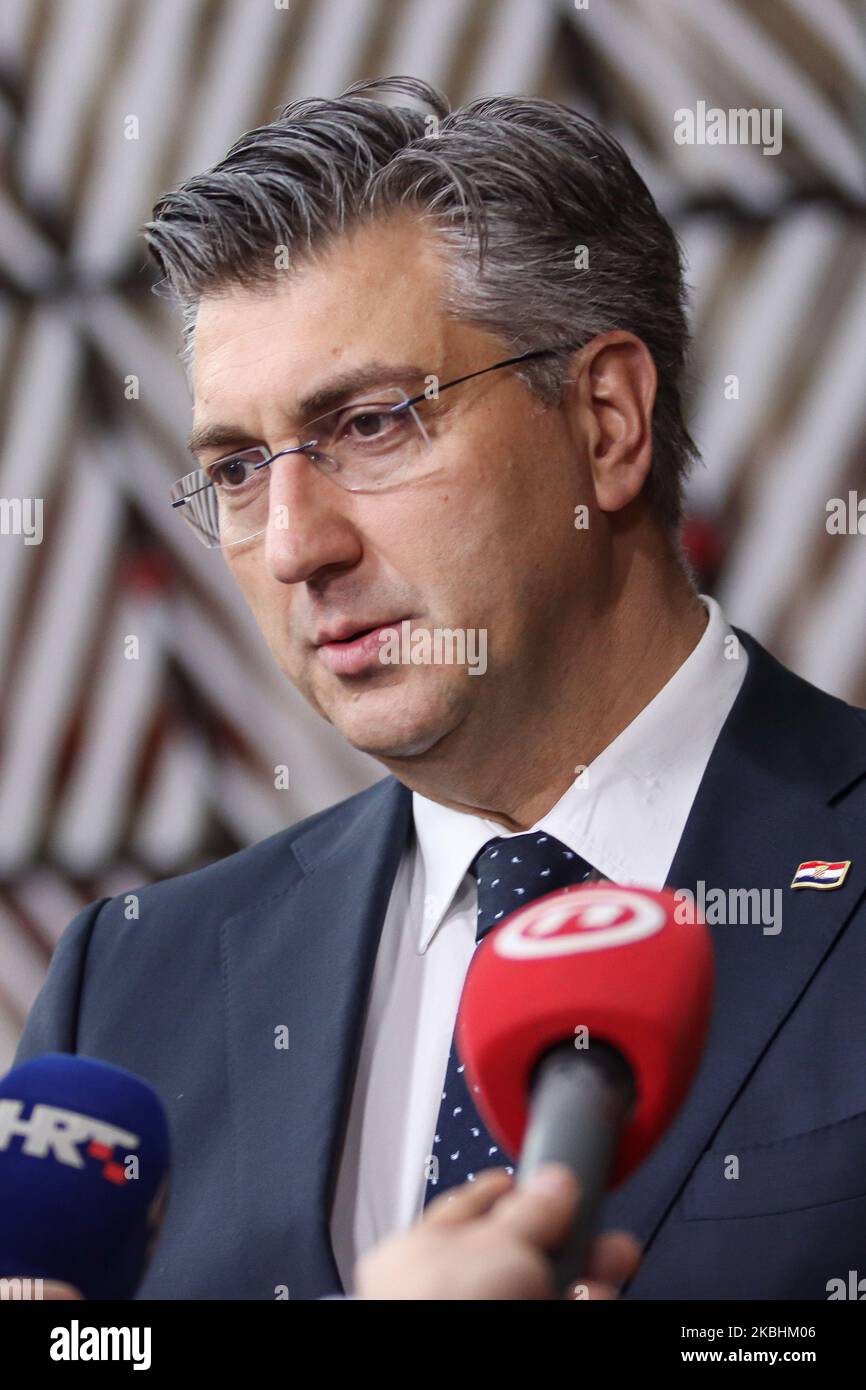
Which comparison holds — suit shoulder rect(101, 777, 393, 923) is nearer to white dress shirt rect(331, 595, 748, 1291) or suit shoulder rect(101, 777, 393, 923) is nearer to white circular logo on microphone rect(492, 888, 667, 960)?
white dress shirt rect(331, 595, 748, 1291)

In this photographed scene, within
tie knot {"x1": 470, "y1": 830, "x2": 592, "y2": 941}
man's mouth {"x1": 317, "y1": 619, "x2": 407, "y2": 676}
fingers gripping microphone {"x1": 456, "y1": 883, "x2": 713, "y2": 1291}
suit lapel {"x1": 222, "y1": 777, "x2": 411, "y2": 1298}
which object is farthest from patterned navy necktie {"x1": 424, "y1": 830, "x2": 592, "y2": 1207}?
fingers gripping microphone {"x1": 456, "y1": 883, "x2": 713, "y2": 1291}

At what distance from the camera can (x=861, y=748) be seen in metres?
1.61

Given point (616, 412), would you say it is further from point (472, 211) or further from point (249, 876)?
point (249, 876)

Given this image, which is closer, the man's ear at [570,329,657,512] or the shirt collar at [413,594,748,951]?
the shirt collar at [413,594,748,951]

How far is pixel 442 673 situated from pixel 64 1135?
2.39 ft

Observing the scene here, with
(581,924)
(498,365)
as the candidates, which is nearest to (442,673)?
(498,365)

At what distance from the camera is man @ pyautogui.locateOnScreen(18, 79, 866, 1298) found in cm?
150

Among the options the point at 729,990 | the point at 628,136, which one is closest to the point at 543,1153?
the point at 729,990

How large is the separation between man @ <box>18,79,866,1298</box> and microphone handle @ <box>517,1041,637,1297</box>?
1.86ft

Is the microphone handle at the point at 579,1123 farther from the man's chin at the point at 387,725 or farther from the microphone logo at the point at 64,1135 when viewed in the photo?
the man's chin at the point at 387,725

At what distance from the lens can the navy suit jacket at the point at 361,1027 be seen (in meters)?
1.34

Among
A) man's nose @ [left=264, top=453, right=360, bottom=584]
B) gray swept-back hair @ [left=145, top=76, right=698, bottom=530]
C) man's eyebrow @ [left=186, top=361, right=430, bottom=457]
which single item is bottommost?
man's nose @ [left=264, top=453, right=360, bottom=584]

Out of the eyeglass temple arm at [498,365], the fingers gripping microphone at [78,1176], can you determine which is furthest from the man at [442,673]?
the fingers gripping microphone at [78,1176]
